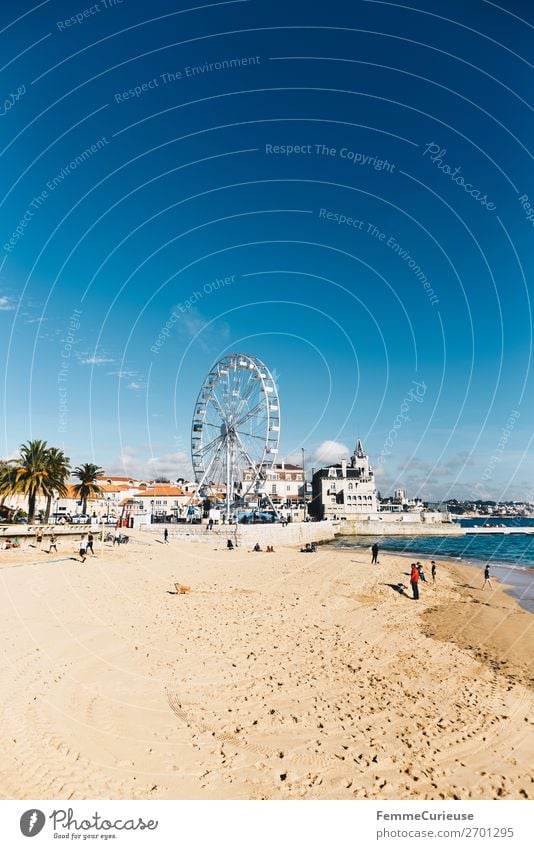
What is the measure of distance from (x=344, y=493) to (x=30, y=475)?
73.9 m

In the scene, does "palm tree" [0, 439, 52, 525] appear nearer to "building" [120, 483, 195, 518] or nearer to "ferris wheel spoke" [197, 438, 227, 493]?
"ferris wheel spoke" [197, 438, 227, 493]

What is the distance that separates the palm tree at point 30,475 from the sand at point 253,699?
29499 mm

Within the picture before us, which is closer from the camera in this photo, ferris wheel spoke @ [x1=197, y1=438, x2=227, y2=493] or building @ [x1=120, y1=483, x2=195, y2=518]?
ferris wheel spoke @ [x1=197, y1=438, x2=227, y2=493]

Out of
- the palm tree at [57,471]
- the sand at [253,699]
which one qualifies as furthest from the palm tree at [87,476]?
the sand at [253,699]

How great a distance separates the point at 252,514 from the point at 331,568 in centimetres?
2900

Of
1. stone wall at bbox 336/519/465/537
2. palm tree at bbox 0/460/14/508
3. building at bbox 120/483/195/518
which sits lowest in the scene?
stone wall at bbox 336/519/465/537

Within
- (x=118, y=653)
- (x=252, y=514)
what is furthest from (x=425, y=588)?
(x=252, y=514)

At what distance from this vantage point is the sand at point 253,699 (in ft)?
18.4

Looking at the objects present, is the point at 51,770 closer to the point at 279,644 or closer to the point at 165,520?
the point at 279,644

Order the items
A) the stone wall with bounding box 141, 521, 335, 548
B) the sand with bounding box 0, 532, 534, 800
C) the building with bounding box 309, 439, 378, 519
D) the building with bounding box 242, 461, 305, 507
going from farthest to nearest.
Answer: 1. the building with bounding box 242, 461, 305, 507
2. the building with bounding box 309, 439, 378, 519
3. the stone wall with bounding box 141, 521, 335, 548
4. the sand with bounding box 0, 532, 534, 800

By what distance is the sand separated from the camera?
5.61 m

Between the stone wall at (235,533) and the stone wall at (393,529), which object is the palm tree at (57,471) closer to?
the stone wall at (235,533)

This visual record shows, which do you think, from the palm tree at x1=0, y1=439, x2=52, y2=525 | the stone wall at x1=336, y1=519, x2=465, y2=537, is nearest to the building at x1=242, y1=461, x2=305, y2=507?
the stone wall at x1=336, y1=519, x2=465, y2=537

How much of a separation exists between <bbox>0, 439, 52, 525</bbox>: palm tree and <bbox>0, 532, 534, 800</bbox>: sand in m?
29.5
